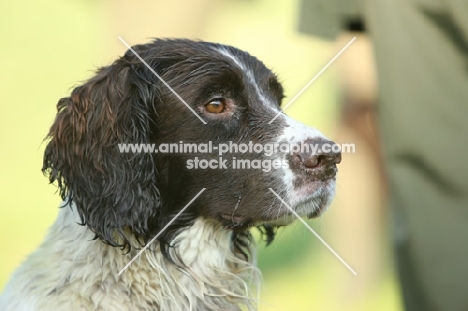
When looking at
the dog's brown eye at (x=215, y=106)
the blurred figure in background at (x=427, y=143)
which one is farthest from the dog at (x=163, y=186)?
the blurred figure in background at (x=427, y=143)

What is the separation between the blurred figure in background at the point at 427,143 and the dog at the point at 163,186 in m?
0.52

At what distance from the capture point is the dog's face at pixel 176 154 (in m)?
3.38

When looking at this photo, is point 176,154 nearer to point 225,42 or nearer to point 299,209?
point 299,209

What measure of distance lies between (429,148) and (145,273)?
4.16 feet

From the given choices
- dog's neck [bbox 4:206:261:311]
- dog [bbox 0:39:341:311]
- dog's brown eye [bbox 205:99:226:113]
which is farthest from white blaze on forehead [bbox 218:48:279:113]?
dog's neck [bbox 4:206:261:311]

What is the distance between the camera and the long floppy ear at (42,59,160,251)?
11.1 ft

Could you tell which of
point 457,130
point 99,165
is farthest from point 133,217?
point 457,130

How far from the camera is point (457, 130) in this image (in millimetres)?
2754

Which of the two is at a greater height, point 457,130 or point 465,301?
point 457,130

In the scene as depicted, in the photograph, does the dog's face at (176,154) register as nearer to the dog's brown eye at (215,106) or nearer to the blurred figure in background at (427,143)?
the dog's brown eye at (215,106)

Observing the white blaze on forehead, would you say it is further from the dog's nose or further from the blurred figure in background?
the blurred figure in background

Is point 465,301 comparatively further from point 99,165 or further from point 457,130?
point 99,165

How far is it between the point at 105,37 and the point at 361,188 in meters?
1.57

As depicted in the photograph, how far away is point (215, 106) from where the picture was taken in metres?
3.54
